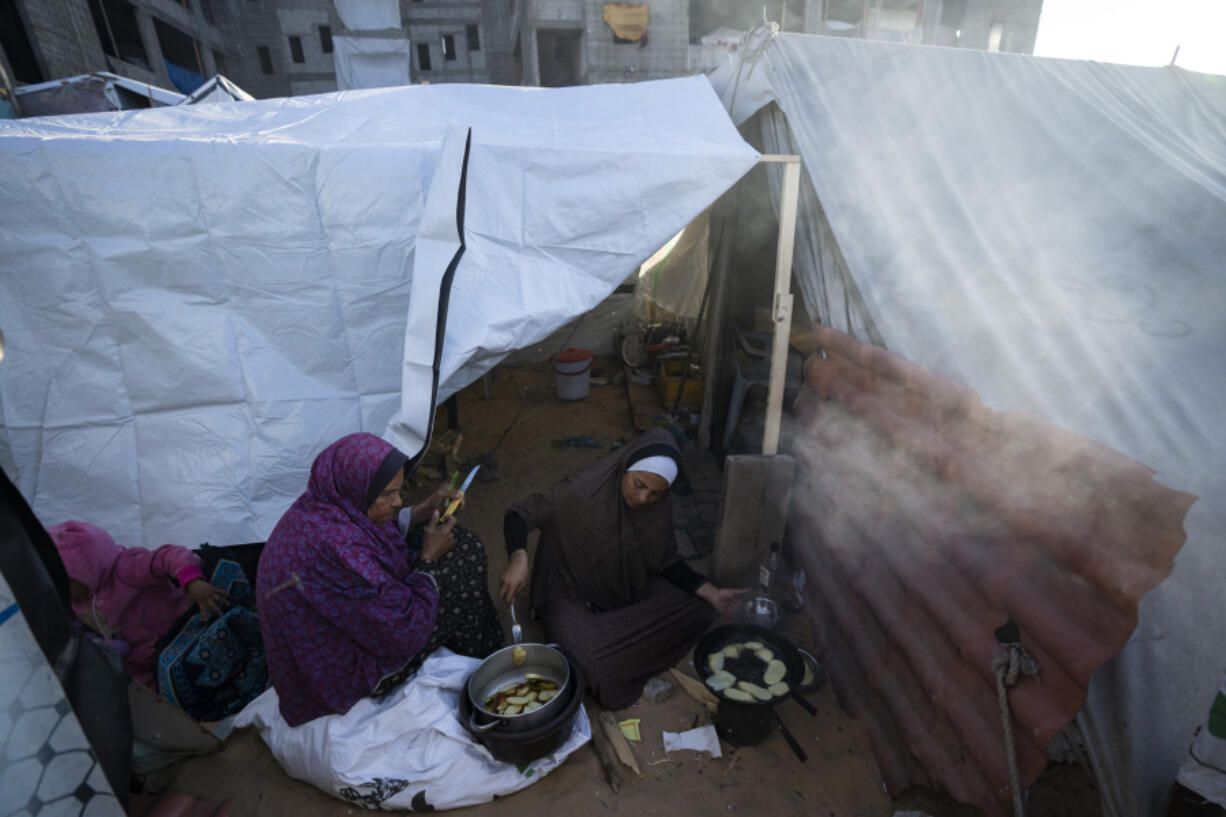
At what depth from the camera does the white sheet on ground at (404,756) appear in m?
2.28

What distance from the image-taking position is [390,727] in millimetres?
2338

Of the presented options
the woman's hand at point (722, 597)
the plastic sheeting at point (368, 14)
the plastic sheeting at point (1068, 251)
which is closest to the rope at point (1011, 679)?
the plastic sheeting at point (1068, 251)

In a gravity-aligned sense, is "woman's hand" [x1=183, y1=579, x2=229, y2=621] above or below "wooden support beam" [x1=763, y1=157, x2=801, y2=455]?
below

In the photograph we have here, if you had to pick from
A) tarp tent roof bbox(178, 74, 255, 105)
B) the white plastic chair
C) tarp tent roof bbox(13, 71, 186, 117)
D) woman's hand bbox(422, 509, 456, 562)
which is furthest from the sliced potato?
tarp tent roof bbox(13, 71, 186, 117)

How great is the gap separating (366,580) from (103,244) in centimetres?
280

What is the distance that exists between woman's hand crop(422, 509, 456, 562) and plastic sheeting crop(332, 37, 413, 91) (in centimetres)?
2366

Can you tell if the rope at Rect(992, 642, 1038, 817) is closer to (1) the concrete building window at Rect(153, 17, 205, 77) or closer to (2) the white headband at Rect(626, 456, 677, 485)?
(2) the white headband at Rect(626, 456, 677, 485)

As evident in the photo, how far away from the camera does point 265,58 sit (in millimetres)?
23734

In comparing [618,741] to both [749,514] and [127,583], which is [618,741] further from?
[127,583]

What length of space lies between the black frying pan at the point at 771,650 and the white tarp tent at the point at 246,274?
5.91ft

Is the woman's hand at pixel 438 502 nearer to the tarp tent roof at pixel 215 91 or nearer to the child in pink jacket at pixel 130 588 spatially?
the child in pink jacket at pixel 130 588

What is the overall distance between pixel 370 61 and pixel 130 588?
24.5m

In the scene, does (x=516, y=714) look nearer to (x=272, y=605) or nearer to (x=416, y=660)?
(x=416, y=660)

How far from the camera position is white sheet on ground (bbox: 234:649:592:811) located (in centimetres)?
228
